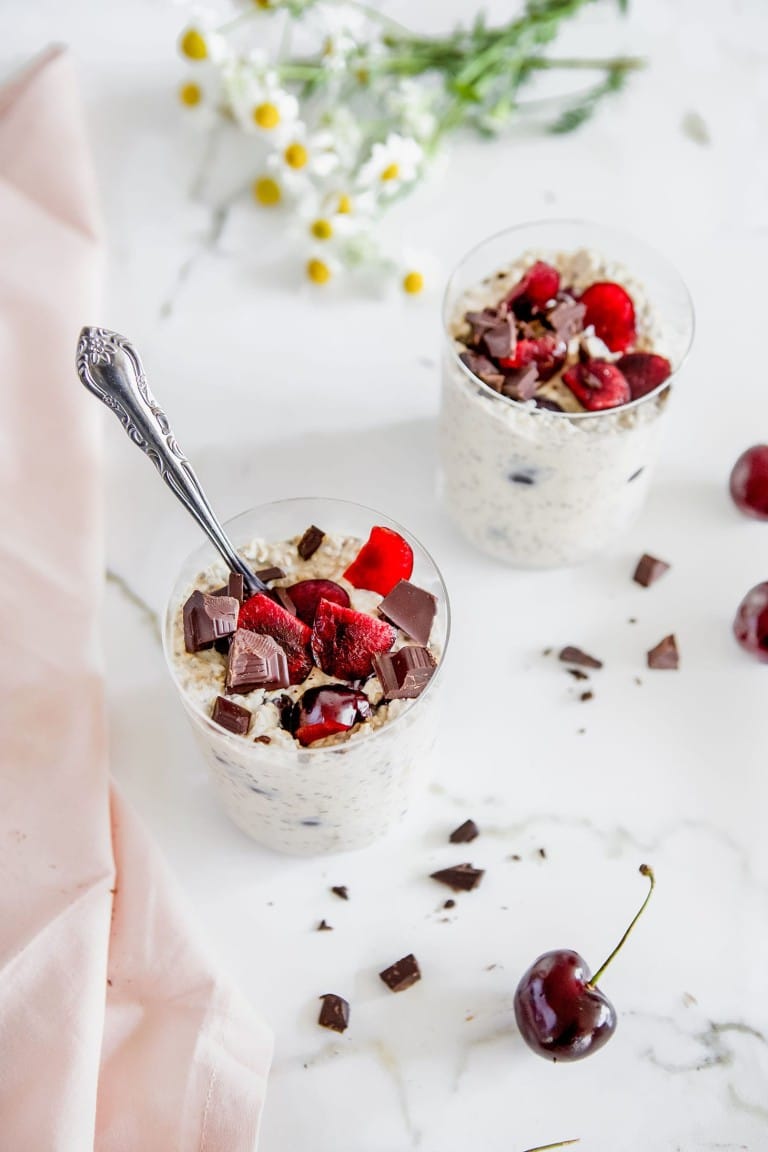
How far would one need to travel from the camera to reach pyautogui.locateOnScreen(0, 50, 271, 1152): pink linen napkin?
1586mm

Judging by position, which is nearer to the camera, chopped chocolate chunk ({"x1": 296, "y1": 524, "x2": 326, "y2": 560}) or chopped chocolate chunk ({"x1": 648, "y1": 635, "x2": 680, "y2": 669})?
chopped chocolate chunk ({"x1": 296, "y1": 524, "x2": 326, "y2": 560})

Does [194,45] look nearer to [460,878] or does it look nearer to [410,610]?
[410,610]

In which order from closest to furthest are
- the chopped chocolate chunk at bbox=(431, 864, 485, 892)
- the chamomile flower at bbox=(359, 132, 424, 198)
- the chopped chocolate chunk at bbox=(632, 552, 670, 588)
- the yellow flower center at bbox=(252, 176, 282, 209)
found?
1. the chopped chocolate chunk at bbox=(431, 864, 485, 892)
2. the chopped chocolate chunk at bbox=(632, 552, 670, 588)
3. the chamomile flower at bbox=(359, 132, 424, 198)
4. the yellow flower center at bbox=(252, 176, 282, 209)

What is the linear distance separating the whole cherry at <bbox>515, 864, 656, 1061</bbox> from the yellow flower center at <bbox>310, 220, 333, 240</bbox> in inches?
53.6

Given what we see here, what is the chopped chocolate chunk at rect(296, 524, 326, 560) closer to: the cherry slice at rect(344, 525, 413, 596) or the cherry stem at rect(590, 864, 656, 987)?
the cherry slice at rect(344, 525, 413, 596)

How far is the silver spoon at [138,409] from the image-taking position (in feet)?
5.21

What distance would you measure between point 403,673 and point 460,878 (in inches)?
16.2

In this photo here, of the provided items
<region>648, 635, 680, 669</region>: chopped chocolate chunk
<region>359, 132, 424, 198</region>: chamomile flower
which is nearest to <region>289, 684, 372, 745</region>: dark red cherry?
<region>648, 635, 680, 669</region>: chopped chocolate chunk

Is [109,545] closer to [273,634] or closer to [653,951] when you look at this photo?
[273,634]

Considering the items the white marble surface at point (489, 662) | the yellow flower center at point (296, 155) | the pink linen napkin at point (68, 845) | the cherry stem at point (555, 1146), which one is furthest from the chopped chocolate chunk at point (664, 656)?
the yellow flower center at point (296, 155)

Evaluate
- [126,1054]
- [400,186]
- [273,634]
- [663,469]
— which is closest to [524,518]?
[663,469]

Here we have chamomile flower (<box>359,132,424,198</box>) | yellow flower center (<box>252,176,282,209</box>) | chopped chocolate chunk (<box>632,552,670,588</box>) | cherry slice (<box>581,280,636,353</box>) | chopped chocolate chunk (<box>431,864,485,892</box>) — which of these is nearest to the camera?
chopped chocolate chunk (<box>431,864,485,892</box>)

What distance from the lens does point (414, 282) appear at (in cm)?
234

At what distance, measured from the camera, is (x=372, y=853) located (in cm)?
184
